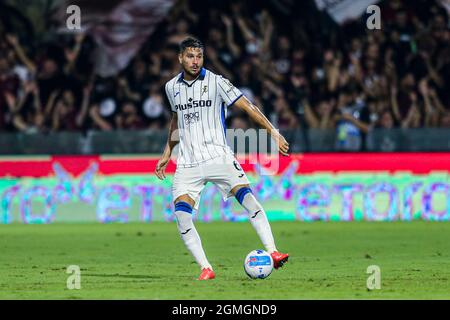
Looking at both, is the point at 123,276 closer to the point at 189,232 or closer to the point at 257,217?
the point at 189,232

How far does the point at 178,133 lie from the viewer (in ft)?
38.8

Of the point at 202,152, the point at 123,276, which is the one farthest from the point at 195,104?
the point at 123,276

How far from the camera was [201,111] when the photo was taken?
452 inches

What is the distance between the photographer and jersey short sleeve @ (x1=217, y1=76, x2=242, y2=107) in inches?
448

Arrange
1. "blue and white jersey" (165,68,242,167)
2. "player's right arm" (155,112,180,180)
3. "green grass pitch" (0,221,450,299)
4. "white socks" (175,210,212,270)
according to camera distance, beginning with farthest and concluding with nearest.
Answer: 1. "player's right arm" (155,112,180,180)
2. "blue and white jersey" (165,68,242,167)
3. "white socks" (175,210,212,270)
4. "green grass pitch" (0,221,450,299)

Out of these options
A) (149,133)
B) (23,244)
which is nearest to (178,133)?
(23,244)

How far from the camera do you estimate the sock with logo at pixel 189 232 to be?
11344 millimetres

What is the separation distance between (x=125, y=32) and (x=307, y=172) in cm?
436

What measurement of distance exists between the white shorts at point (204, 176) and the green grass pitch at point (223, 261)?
2.89ft

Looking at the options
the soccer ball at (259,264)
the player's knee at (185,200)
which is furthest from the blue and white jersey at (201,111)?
the soccer ball at (259,264)

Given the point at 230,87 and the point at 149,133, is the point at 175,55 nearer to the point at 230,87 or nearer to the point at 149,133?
the point at 149,133

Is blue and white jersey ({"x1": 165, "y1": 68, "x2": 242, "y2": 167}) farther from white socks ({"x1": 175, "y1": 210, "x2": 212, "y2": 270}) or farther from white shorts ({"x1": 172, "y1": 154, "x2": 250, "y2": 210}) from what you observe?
white socks ({"x1": 175, "y1": 210, "x2": 212, "y2": 270})

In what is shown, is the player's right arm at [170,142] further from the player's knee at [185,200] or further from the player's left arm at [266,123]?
the player's left arm at [266,123]

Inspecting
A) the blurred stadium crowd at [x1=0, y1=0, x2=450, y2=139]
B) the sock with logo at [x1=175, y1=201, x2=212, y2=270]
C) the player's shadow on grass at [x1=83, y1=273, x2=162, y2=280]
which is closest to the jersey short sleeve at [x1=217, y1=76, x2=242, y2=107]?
the sock with logo at [x1=175, y1=201, x2=212, y2=270]
